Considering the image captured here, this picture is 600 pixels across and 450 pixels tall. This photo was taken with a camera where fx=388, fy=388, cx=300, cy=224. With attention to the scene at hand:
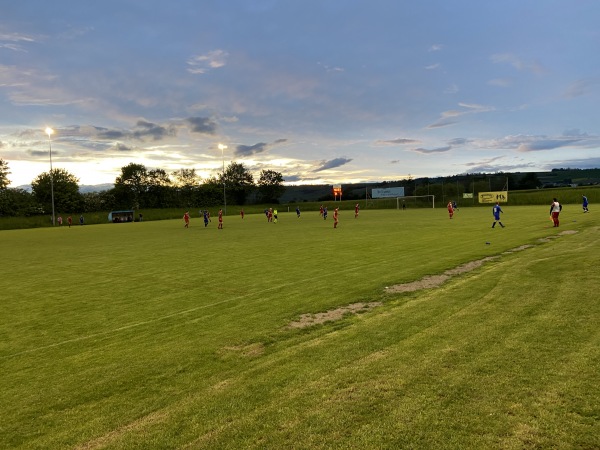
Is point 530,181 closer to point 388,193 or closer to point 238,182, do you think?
point 388,193

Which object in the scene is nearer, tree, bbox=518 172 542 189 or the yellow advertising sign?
the yellow advertising sign

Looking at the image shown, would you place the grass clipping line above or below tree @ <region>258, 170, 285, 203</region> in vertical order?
below

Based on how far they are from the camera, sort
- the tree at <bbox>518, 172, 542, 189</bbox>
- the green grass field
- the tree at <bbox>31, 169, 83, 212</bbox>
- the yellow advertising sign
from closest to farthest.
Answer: the green grass field < the yellow advertising sign < the tree at <bbox>31, 169, 83, 212</bbox> < the tree at <bbox>518, 172, 542, 189</bbox>

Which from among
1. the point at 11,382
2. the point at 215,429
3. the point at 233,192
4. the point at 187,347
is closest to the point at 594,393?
the point at 215,429

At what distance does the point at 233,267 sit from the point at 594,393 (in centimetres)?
1261

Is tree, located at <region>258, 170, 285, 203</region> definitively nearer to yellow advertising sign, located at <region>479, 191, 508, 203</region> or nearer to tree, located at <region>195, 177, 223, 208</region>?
tree, located at <region>195, 177, 223, 208</region>

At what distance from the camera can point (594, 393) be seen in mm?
4281

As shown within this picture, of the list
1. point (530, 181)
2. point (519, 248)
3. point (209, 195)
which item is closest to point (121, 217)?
point (209, 195)

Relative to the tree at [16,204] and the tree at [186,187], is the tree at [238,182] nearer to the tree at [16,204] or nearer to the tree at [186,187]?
the tree at [186,187]

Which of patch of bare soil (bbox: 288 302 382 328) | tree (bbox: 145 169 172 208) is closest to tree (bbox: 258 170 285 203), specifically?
tree (bbox: 145 169 172 208)

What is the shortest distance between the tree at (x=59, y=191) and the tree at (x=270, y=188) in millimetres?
63431

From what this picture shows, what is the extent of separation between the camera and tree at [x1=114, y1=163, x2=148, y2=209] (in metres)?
118

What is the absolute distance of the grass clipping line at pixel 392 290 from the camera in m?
7.89

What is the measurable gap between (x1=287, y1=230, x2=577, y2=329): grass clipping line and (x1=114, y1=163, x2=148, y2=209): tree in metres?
118
